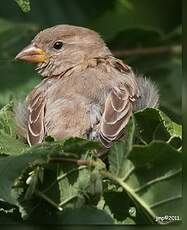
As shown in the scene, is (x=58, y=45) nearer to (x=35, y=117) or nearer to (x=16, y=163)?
(x=35, y=117)

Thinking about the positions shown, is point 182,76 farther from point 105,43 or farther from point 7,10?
point 7,10

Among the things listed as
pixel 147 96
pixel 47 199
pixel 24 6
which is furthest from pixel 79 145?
pixel 147 96

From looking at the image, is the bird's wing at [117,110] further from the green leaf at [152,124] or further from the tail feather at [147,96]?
the green leaf at [152,124]

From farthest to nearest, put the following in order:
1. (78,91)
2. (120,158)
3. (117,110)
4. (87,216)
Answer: (78,91), (117,110), (87,216), (120,158)

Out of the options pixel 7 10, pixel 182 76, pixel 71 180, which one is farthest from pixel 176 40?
pixel 71 180

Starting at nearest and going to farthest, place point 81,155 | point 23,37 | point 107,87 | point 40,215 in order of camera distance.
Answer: point 81,155, point 40,215, point 107,87, point 23,37

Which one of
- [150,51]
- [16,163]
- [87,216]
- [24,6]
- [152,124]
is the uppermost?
[24,6]
